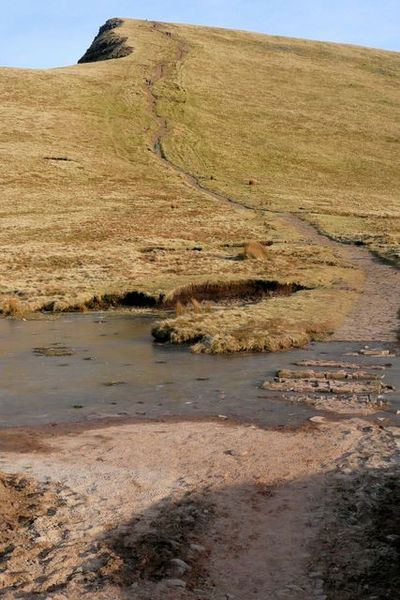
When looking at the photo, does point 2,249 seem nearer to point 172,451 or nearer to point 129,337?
point 129,337

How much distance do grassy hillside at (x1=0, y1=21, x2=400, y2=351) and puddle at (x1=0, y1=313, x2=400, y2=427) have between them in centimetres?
151

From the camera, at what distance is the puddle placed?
15.9 meters

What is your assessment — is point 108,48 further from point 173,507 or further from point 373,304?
point 173,507

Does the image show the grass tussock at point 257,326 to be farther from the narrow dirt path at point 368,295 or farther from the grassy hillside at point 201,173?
the narrow dirt path at point 368,295

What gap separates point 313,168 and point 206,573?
7889cm

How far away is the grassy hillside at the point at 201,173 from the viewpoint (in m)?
32.8

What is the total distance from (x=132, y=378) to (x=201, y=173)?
6140 cm

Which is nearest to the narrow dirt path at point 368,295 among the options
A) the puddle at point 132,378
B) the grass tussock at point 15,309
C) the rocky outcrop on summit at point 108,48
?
the puddle at point 132,378

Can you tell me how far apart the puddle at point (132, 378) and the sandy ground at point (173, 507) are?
1.44m

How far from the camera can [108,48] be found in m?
140

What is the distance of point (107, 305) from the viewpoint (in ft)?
101

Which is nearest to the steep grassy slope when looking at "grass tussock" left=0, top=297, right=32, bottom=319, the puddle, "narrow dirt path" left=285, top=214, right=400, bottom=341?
"narrow dirt path" left=285, top=214, right=400, bottom=341

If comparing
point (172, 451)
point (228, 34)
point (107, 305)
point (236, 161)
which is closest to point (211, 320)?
point (107, 305)

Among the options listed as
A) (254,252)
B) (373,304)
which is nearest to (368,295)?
(373,304)
